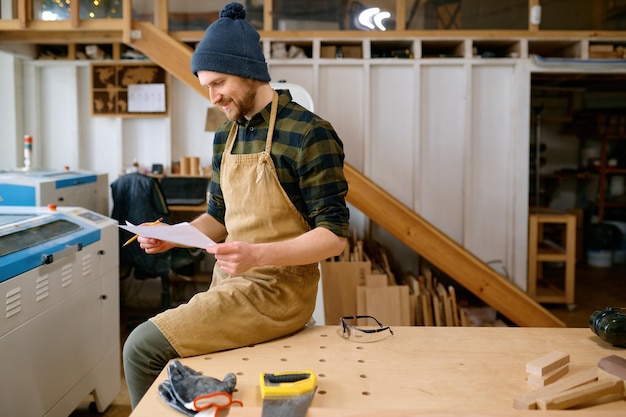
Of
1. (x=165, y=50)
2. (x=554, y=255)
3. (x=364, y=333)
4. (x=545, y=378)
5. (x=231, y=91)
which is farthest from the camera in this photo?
(x=554, y=255)

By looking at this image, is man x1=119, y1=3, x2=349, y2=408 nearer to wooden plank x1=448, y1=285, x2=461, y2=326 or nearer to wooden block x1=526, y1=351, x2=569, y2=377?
wooden block x1=526, y1=351, x2=569, y2=377

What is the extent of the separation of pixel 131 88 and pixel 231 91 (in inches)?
149

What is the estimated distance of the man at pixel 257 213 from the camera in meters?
1.68

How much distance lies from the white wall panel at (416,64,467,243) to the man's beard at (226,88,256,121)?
3.28 metres

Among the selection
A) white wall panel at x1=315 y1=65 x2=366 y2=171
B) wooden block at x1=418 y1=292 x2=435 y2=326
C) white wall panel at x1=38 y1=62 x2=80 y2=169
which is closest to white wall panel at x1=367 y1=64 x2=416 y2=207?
white wall panel at x1=315 y1=65 x2=366 y2=171

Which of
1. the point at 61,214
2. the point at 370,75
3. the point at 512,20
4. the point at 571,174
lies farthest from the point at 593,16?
the point at 61,214

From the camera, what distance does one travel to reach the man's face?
1.76 m

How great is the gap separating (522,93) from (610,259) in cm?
323

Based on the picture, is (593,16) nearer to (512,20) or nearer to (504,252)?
(512,20)

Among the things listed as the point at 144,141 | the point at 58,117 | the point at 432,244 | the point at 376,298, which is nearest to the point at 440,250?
the point at 432,244

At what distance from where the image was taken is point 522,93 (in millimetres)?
4832

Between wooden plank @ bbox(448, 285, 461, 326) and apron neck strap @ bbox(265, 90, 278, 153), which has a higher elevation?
apron neck strap @ bbox(265, 90, 278, 153)

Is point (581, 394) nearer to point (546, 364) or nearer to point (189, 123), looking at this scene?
point (546, 364)

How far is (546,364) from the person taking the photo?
1.52m
